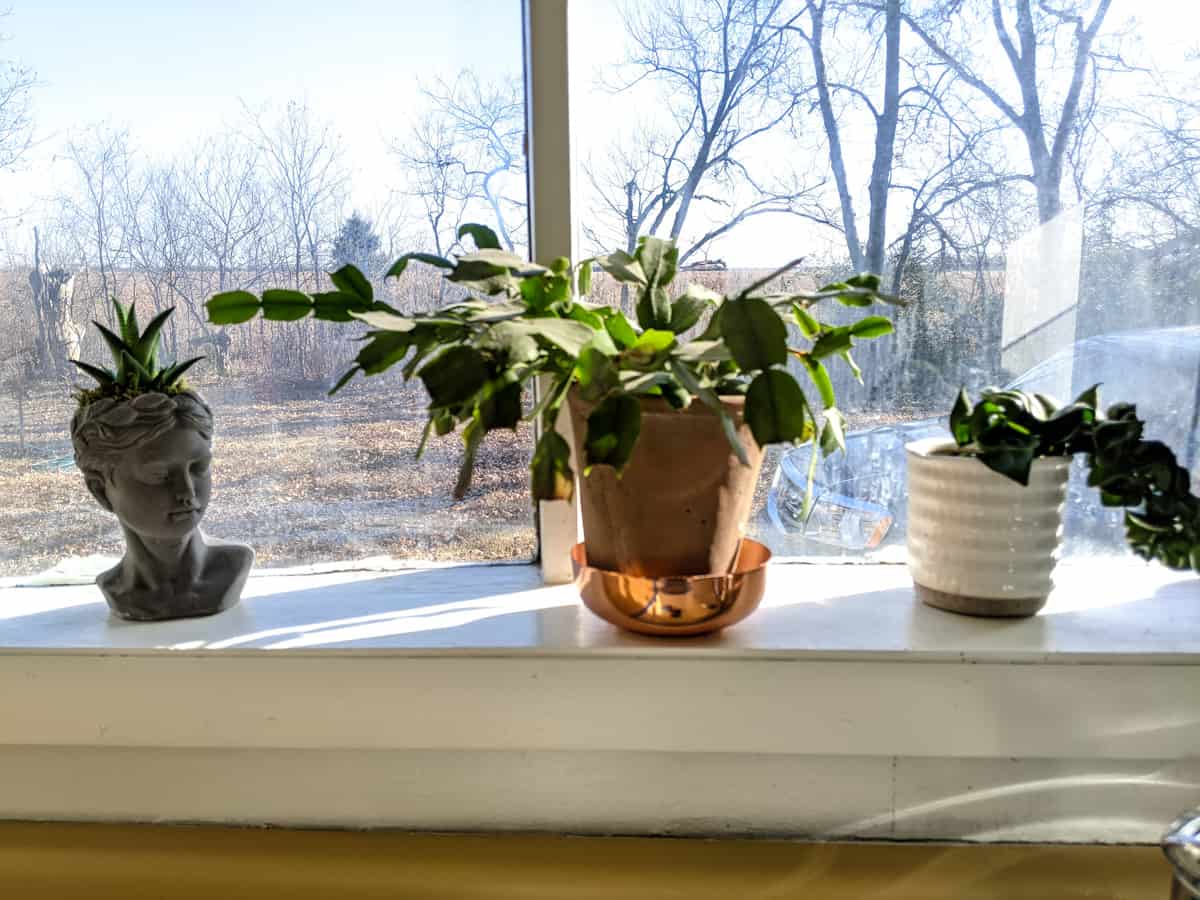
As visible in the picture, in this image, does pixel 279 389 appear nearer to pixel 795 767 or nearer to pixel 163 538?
pixel 163 538

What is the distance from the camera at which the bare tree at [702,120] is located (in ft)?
3.50

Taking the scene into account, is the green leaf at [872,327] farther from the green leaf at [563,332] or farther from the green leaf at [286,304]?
the green leaf at [286,304]

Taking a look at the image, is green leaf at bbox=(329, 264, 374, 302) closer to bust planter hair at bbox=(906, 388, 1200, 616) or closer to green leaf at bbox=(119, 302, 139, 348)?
green leaf at bbox=(119, 302, 139, 348)

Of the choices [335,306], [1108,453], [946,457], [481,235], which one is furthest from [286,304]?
[1108,453]

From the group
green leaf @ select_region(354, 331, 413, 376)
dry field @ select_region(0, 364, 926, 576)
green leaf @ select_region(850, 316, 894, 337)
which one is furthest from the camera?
dry field @ select_region(0, 364, 926, 576)

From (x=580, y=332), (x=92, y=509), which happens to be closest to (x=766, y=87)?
(x=580, y=332)

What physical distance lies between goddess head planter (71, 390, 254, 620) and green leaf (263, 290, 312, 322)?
21cm

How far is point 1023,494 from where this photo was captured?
0.94 m

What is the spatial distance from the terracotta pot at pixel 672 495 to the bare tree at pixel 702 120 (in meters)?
0.30

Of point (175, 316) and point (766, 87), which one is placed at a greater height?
point (766, 87)

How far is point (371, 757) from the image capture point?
3.38 feet

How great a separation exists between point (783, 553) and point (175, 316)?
2.47ft

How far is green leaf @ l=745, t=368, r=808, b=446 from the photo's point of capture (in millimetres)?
728

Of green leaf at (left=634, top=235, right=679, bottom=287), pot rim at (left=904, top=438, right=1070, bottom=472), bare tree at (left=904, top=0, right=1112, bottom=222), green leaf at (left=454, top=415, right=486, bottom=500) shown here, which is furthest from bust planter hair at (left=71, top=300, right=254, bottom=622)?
bare tree at (left=904, top=0, right=1112, bottom=222)
